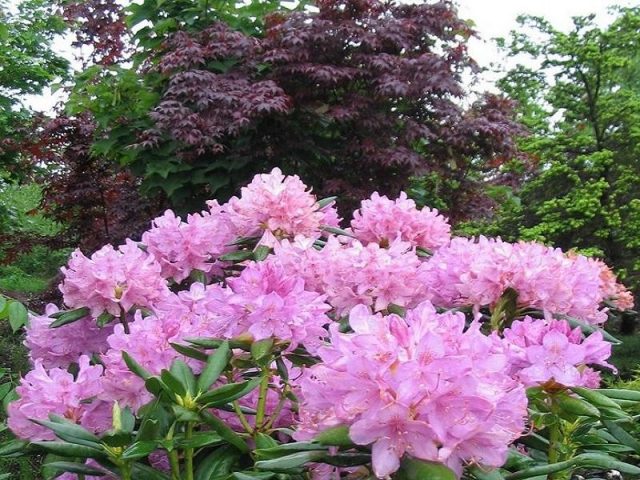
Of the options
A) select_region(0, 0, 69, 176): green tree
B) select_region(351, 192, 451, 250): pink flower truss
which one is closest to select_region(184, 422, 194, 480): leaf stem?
select_region(351, 192, 451, 250): pink flower truss

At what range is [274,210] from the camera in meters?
1.91

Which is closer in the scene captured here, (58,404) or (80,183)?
(58,404)

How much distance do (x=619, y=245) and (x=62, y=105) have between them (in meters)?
4.96

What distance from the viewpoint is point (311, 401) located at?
0.92 metres

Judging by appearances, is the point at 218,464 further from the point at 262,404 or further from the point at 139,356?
the point at 139,356

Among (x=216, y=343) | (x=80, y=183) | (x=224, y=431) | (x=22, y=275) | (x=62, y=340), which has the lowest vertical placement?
(x=22, y=275)

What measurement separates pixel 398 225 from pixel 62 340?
3.18 feet

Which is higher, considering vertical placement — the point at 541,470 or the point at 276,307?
the point at 276,307

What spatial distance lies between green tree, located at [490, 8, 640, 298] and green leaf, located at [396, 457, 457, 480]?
5549mm

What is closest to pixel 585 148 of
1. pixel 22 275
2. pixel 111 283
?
pixel 111 283

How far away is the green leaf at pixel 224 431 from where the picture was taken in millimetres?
1061

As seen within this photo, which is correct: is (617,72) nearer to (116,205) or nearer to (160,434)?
(116,205)

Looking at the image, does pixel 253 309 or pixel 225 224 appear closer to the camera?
pixel 253 309

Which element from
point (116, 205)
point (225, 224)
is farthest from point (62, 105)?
point (225, 224)
